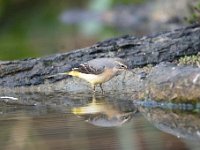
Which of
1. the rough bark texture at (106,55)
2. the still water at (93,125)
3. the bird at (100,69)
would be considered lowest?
the still water at (93,125)

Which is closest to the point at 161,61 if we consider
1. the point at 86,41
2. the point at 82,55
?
the point at 82,55

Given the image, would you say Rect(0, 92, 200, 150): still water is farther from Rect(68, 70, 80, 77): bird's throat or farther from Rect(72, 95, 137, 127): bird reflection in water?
Rect(68, 70, 80, 77): bird's throat

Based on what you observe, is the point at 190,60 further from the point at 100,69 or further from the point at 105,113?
the point at 105,113

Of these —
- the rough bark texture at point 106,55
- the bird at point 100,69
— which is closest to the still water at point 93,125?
the bird at point 100,69

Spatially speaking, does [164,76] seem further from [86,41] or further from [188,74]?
[86,41]

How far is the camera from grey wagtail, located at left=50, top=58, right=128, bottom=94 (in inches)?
411

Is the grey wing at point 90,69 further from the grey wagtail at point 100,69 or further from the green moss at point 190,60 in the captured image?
the green moss at point 190,60

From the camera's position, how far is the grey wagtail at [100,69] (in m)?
10.4

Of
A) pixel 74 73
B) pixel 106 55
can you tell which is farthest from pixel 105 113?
pixel 106 55

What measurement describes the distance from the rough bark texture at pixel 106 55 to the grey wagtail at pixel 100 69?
0.68 metres

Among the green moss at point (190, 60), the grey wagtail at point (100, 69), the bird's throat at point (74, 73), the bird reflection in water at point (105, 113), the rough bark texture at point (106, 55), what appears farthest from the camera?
the rough bark texture at point (106, 55)

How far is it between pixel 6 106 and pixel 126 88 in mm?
1763

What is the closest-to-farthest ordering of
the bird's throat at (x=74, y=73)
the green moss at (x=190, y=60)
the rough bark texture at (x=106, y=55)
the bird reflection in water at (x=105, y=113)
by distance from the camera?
1. the bird reflection in water at (x=105, y=113)
2. the green moss at (x=190, y=60)
3. the bird's throat at (x=74, y=73)
4. the rough bark texture at (x=106, y=55)

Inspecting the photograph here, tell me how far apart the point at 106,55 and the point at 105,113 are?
2486mm
